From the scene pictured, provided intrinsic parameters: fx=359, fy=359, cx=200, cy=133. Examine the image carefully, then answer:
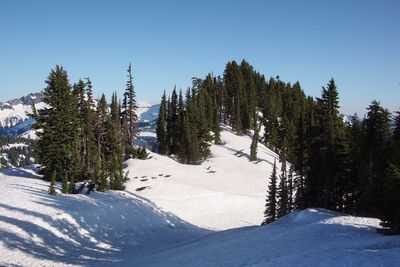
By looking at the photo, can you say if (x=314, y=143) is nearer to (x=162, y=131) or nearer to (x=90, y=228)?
(x=90, y=228)

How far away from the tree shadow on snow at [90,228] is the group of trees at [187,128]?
3109cm

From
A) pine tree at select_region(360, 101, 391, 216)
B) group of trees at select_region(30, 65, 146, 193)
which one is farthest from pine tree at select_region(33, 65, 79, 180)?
pine tree at select_region(360, 101, 391, 216)

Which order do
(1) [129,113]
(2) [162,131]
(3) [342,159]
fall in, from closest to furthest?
(3) [342,159] < (1) [129,113] < (2) [162,131]

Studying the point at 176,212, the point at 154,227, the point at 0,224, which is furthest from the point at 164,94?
the point at 0,224

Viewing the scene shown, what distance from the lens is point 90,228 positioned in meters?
30.3

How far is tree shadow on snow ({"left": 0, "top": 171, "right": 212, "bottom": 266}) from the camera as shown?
24250mm

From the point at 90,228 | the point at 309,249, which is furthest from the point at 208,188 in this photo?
the point at 309,249

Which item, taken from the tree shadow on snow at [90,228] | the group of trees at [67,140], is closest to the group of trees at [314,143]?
the tree shadow on snow at [90,228]

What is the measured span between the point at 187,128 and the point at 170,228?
36151 millimetres

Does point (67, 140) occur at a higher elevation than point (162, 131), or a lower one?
lower

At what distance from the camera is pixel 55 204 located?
31.7m

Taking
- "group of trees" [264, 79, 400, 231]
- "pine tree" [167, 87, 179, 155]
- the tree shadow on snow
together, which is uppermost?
"pine tree" [167, 87, 179, 155]

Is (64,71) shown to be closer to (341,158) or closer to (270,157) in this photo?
(341,158)

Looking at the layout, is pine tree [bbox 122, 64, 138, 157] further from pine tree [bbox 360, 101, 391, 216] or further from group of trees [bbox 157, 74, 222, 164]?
pine tree [bbox 360, 101, 391, 216]
